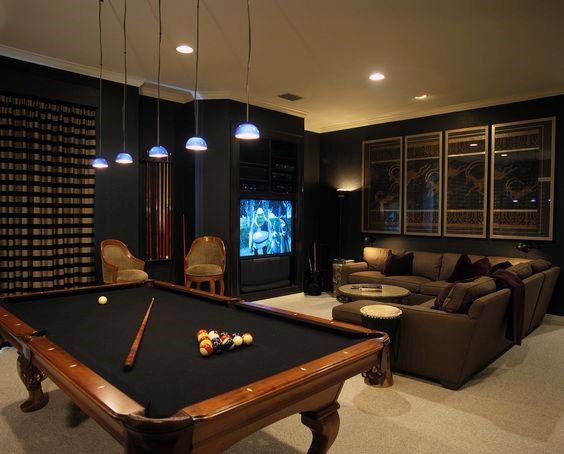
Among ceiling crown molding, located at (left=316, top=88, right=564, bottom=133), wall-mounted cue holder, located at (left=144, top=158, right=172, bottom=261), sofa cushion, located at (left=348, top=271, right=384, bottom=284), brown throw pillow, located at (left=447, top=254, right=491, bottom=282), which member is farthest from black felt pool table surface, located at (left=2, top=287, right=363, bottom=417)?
ceiling crown molding, located at (left=316, top=88, right=564, bottom=133)

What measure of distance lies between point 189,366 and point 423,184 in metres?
5.82

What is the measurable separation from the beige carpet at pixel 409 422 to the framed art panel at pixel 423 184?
320 centimetres

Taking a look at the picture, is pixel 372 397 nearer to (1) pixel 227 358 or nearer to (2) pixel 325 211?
(1) pixel 227 358

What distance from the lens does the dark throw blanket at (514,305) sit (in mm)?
3822

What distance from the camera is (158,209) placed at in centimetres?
597

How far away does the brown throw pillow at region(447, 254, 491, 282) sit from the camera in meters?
5.40

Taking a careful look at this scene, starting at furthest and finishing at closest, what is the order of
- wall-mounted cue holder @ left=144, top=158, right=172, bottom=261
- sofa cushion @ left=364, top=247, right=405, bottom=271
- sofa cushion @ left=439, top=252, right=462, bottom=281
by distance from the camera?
sofa cushion @ left=364, top=247, right=405, bottom=271 < sofa cushion @ left=439, top=252, right=462, bottom=281 < wall-mounted cue holder @ left=144, top=158, right=172, bottom=261

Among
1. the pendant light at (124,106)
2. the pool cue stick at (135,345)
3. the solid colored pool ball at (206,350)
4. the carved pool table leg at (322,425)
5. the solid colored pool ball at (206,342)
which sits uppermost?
the pendant light at (124,106)

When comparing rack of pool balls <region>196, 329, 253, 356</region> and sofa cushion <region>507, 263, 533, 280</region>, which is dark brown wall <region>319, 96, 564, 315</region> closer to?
sofa cushion <region>507, 263, 533, 280</region>

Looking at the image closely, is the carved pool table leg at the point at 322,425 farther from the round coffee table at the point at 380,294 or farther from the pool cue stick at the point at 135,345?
the round coffee table at the point at 380,294

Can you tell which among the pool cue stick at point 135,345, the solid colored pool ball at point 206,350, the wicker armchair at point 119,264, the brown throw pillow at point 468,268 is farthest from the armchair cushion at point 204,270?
the solid colored pool ball at point 206,350

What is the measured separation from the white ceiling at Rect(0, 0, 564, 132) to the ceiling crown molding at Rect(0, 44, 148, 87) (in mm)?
15

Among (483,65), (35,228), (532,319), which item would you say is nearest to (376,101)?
(483,65)

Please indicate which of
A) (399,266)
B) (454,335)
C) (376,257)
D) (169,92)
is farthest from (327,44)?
(376,257)
